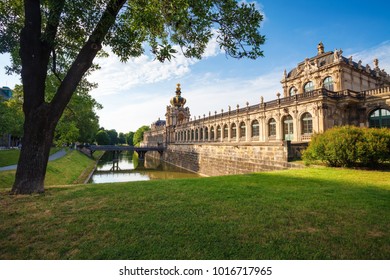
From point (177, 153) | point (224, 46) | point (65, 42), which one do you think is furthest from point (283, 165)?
point (177, 153)

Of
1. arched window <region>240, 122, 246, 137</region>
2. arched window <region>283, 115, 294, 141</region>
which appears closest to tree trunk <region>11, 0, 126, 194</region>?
arched window <region>283, 115, 294, 141</region>

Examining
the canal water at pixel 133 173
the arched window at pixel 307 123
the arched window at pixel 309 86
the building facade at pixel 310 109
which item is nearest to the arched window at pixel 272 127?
the building facade at pixel 310 109

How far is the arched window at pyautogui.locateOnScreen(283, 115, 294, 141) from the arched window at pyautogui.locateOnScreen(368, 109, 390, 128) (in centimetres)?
721

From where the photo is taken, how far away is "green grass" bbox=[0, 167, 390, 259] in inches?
118

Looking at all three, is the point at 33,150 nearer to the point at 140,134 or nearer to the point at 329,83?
the point at 329,83

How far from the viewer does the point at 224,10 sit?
6.34 metres

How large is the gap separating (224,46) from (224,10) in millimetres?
1024

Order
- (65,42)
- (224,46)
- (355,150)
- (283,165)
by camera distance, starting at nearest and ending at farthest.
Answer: (224,46) → (65,42) → (355,150) → (283,165)

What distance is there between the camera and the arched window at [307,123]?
20922mm

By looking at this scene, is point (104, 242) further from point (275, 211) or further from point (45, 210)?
point (275, 211)

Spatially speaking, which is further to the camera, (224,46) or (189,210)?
(224,46)

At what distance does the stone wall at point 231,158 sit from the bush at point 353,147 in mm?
3114

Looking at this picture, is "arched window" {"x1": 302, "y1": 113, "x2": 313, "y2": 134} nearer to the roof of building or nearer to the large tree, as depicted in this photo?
the roof of building

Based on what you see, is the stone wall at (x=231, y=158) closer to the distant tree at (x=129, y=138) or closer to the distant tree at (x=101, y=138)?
the distant tree at (x=101, y=138)
